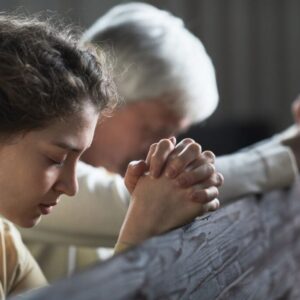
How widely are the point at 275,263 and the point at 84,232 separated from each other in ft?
1.09

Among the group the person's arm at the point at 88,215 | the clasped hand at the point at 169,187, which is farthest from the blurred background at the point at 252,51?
the clasped hand at the point at 169,187

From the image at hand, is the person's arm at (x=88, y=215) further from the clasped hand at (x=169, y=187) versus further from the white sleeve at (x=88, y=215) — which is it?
the clasped hand at (x=169, y=187)

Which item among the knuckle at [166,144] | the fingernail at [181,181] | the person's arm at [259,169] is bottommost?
the person's arm at [259,169]

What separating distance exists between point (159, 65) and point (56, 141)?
2.31ft

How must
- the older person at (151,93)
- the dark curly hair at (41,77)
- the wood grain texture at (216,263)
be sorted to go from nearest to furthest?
the wood grain texture at (216,263) → the dark curly hair at (41,77) → the older person at (151,93)

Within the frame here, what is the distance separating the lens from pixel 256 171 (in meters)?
1.34

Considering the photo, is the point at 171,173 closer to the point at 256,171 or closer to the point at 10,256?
the point at 10,256

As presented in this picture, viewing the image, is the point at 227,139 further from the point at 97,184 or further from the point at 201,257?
the point at 201,257

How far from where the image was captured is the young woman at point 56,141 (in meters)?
0.86

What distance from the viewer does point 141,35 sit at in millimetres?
1574

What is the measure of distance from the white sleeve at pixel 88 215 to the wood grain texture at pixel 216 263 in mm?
208

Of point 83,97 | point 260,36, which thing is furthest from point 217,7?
point 83,97

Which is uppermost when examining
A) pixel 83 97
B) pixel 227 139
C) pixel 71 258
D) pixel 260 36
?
pixel 83 97

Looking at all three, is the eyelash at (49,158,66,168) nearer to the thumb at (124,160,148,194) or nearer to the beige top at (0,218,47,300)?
the thumb at (124,160,148,194)
